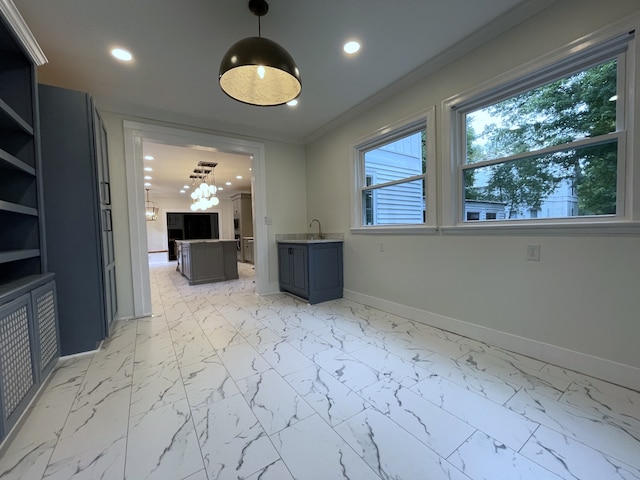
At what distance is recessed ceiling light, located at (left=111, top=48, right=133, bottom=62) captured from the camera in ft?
7.65

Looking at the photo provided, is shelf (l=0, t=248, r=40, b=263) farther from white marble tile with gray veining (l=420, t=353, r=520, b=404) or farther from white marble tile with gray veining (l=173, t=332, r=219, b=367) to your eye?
white marble tile with gray veining (l=420, t=353, r=520, b=404)

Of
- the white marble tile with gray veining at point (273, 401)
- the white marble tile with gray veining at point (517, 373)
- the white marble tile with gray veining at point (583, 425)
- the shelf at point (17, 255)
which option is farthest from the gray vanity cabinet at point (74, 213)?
the white marble tile with gray veining at point (583, 425)

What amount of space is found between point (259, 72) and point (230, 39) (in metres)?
0.76

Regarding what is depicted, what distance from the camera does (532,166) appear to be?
7.09ft

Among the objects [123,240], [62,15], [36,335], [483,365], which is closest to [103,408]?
[36,335]

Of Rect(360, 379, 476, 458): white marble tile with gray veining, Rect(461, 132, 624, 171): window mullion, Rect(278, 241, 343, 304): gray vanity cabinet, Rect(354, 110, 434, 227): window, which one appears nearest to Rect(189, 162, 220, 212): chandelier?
Rect(278, 241, 343, 304): gray vanity cabinet

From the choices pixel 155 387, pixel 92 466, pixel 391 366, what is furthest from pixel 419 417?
pixel 155 387

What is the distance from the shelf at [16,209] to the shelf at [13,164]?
252 millimetres

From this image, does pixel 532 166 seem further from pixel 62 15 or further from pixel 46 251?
pixel 46 251

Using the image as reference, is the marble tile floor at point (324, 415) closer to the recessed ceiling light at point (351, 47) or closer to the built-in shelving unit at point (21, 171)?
the built-in shelving unit at point (21, 171)

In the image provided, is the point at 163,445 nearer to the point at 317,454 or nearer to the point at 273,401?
the point at 273,401

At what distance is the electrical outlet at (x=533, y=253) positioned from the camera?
6.81 ft

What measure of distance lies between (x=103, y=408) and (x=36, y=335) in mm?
693

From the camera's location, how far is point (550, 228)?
199 centimetres
